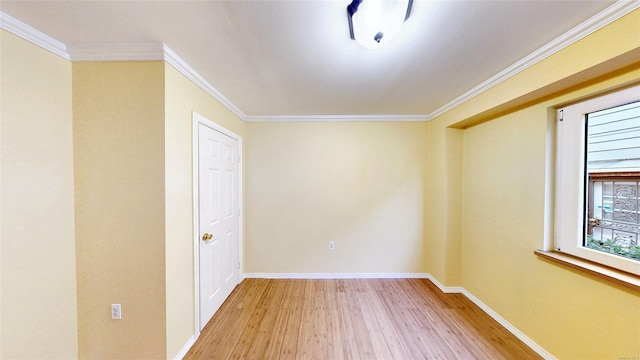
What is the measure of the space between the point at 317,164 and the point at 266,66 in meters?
1.55

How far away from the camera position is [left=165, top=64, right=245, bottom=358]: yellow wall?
1.54 m

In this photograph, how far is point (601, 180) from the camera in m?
1.47

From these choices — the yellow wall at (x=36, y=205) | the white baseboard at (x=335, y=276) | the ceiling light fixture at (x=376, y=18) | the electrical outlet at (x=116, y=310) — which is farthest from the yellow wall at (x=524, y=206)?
the yellow wall at (x=36, y=205)

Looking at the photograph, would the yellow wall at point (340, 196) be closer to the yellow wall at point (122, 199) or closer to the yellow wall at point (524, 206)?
the yellow wall at point (524, 206)

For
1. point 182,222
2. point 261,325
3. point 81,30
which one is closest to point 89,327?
point 182,222

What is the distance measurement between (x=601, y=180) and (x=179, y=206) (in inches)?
119

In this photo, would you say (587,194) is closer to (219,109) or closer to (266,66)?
(266,66)

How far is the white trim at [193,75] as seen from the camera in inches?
59.0

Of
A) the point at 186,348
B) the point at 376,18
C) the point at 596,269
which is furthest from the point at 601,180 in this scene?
the point at 186,348

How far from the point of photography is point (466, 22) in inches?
47.7

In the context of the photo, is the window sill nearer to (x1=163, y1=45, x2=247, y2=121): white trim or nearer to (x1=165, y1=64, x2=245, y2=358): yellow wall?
(x1=165, y1=64, x2=245, y2=358): yellow wall

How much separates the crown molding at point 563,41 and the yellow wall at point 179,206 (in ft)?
8.44

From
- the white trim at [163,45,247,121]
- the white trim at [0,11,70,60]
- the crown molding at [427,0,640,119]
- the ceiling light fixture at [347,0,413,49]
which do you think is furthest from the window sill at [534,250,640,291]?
the white trim at [0,11,70,60]

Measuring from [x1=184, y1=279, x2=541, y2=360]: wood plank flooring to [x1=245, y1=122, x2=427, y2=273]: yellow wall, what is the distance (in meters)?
0.40
